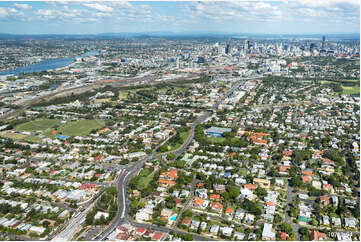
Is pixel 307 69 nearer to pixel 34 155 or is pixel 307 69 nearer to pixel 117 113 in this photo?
pixel 117 113

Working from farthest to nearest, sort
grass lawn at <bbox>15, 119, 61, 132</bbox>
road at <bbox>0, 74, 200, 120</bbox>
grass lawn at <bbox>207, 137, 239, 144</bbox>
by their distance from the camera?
road at <bbox>0, 74, 200, 120</bbox> → grass lawn at <bbox>15, 119, 61, 132</bbox> → grass lawn at <bbox>207, 137, 239, 144</bbox>

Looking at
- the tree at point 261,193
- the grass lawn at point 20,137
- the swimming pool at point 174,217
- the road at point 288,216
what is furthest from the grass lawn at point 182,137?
the grass lawn at point 20,137

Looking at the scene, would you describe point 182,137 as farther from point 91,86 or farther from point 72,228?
point 91,86

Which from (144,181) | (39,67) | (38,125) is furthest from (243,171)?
(39,67)

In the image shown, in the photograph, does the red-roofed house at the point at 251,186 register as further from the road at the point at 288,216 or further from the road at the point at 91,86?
the road at the point at 91,86

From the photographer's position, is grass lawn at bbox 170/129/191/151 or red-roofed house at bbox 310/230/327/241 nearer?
red-roofed house at bbox 310/230/327/241

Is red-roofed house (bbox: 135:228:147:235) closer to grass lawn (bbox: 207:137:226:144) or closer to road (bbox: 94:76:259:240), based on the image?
road (bbox: 94:76:259:240)

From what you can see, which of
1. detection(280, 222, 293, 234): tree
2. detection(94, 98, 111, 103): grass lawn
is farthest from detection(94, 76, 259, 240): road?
detection(94, 98, 111, 103): grass lawn
